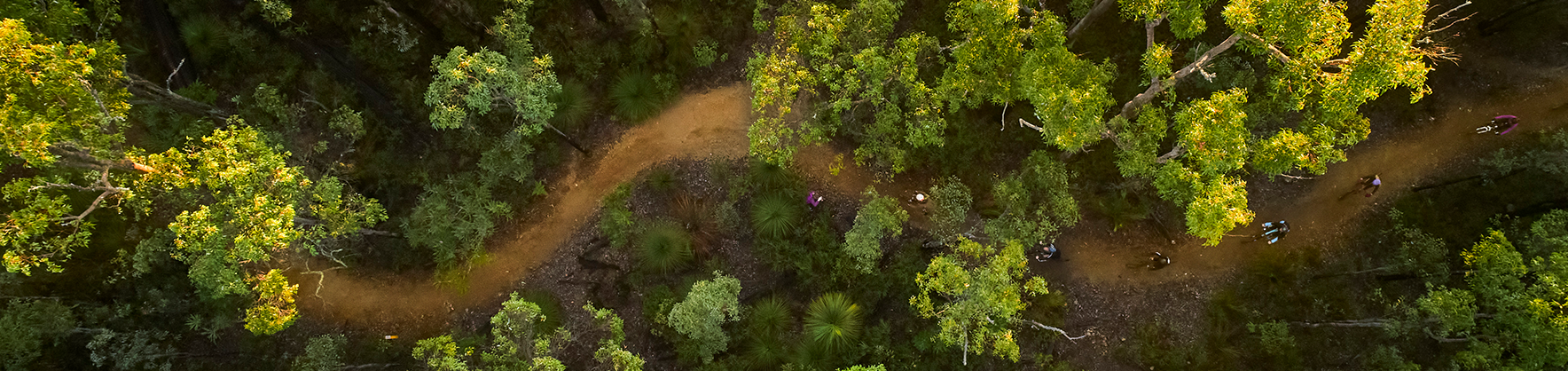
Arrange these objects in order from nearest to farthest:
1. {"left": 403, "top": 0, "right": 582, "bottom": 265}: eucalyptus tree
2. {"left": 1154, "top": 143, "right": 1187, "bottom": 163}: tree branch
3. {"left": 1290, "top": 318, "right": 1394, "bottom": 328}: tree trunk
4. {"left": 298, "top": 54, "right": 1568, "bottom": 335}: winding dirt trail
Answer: {"left": 1154, "top": 143, "right": 1187, "bottom": 163}: tree branch → {"left": 403, "top": 0, "right": 582, "bottom": 265}: eucalyptus tree → {"left": 1290, "top": 318, "right": 1394, "bottom": 328}: tree trunk → {"left": 298, "top": 54, "right": 1568, "bottom": 335}: winding dirt trail

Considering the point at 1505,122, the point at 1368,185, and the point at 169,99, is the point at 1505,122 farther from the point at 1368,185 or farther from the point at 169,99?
the point at 169,99

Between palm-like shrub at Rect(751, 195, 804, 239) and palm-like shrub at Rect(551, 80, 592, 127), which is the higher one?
palm-like shrub at Rect(551, 80, 592, 127)

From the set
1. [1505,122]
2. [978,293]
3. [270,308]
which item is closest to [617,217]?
[270,308]

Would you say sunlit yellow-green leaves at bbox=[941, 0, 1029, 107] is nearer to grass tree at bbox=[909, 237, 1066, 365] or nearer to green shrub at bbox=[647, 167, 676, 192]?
grass tree at bbox=[909, 237, 1066, 365]

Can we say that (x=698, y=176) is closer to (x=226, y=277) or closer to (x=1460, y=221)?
(x=226, y=277)

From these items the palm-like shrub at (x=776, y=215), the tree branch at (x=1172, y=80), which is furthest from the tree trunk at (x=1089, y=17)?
the palm-like shrub at (x=776, y=215)

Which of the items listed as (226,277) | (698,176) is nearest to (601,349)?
(698,176)

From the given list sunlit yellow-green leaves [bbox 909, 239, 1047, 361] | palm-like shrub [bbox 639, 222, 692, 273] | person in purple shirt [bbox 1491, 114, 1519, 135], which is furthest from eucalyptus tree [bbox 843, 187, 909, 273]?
person in purple shirt [bbox 1491, 114, 1519, 135]
